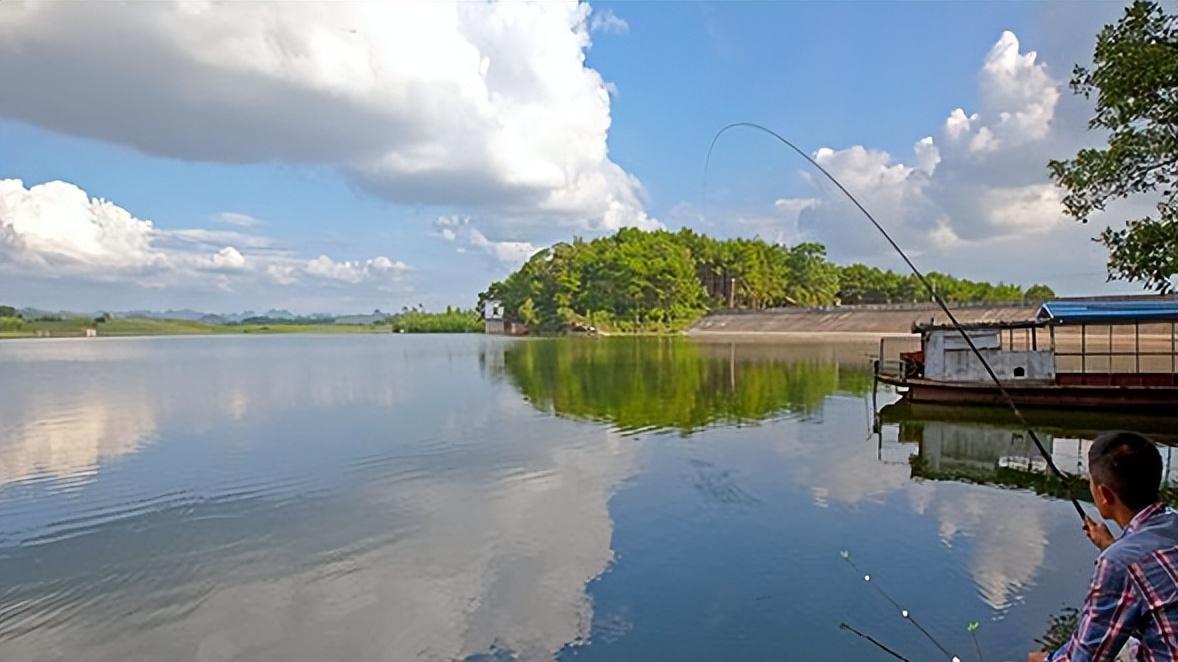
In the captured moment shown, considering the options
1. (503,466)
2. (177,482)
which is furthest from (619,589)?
(177,482)

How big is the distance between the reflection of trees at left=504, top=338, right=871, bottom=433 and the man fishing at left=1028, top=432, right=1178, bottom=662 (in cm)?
1761

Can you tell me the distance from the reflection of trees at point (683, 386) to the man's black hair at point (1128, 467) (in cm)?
1761

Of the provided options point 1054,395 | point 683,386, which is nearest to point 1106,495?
point 1054,395

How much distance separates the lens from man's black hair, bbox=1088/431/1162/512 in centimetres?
279

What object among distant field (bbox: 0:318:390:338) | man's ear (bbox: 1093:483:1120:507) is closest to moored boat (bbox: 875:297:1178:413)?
man's ear (bbox: 1093:483:1120:507)

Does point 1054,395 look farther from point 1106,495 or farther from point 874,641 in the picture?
point 1106,495

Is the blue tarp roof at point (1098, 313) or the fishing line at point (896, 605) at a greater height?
the blue tarp roof at point (1098, 313)

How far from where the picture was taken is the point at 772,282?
4368 inches

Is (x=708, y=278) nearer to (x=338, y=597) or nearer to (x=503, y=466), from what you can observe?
(x=503, y=466)

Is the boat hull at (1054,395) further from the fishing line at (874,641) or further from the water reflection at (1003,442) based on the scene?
the fishing line at (874,641)

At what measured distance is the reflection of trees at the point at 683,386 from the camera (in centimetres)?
2333

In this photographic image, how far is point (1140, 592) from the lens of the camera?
270 centimetres

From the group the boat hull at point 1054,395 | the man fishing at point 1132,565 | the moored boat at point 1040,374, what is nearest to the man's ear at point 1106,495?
the man fishing at point 1132,565

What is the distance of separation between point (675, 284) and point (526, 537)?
92848 millimetres
